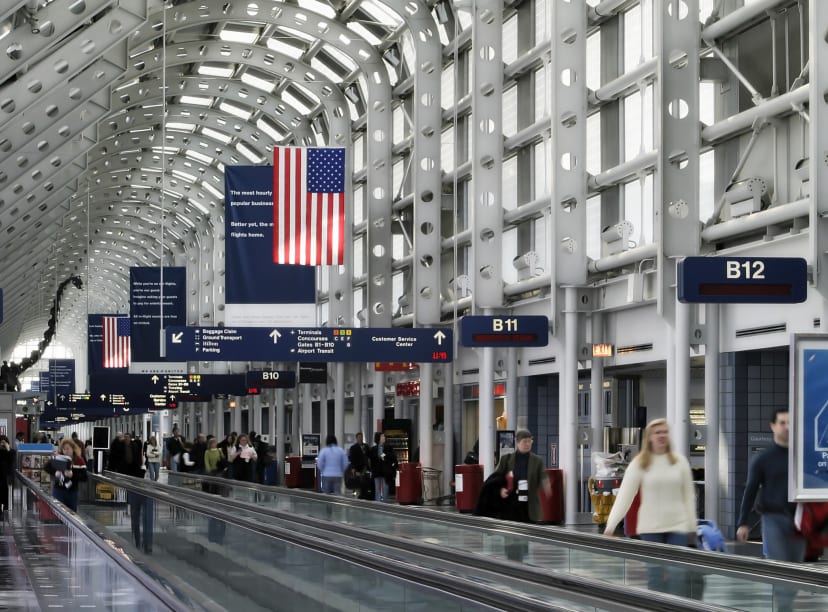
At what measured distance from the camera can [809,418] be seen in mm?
9625

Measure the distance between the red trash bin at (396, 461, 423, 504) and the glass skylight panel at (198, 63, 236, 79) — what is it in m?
16.2

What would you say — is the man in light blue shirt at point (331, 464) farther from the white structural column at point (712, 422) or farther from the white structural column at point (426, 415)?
the white structural column at point (712, 422)

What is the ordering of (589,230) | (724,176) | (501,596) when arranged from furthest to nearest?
(589,230)
(724,176)
(501,596)

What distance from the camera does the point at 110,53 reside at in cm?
3322

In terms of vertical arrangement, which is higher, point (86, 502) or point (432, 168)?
point (432, 168)

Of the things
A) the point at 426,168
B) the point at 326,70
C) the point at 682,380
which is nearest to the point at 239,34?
the point at 326,70

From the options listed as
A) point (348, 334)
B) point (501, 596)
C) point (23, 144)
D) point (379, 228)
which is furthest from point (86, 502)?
point (501, 596)

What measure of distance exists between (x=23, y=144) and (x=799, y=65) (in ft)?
64.1

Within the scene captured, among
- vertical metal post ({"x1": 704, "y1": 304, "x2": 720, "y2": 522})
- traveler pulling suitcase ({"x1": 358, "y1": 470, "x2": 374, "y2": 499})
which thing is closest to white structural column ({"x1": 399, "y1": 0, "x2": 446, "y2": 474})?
traveler pulling suitcase ({"x1": 358, "y1": 470, "x2": 374, "y2": 499})

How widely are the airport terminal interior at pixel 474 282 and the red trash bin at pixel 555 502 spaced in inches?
3.9

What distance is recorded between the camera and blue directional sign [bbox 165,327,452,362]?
94.4 feet

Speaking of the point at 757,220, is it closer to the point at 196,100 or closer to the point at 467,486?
the point at 467,486

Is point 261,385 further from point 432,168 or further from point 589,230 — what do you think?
point 589,230

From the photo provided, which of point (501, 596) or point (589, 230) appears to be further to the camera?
point (589, 230)
